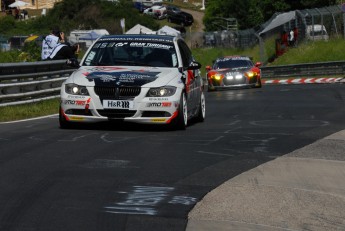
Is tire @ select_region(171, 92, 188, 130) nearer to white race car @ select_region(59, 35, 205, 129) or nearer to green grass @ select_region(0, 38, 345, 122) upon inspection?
white race car @ select_region(59, 35, 205, 129)

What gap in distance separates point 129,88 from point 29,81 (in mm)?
7038

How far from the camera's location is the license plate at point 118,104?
1386 cm

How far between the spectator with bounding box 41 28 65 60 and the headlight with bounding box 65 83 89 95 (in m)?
8.44

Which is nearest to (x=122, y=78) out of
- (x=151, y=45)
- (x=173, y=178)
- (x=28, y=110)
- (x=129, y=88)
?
(x=129, y=88)

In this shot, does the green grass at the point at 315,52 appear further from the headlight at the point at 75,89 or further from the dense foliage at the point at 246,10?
the headlight at the point at 75,89

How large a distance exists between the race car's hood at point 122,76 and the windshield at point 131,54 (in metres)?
0.39

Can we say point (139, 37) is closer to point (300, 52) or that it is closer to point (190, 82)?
point (190, 82)

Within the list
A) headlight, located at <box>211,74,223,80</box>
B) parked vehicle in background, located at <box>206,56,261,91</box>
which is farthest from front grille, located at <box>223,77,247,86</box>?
headlight, located at <box>211,74,223,80</box>

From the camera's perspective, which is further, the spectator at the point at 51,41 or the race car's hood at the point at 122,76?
the spectator at the point at 51,41

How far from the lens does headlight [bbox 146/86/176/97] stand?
13938 millimetres

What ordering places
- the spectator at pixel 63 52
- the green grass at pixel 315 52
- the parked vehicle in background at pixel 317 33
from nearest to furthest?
the spectator at pixel 63 52 < the green grass at pixel 315 52 < the parked vehicle in background at pixel 317 33

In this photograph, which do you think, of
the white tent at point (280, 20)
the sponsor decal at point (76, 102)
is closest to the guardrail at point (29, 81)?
the sponsor decal at point (76, 102)

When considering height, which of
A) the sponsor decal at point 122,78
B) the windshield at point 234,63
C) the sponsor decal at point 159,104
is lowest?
the windshield at point 234,63

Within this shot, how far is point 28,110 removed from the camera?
19.0 metres
